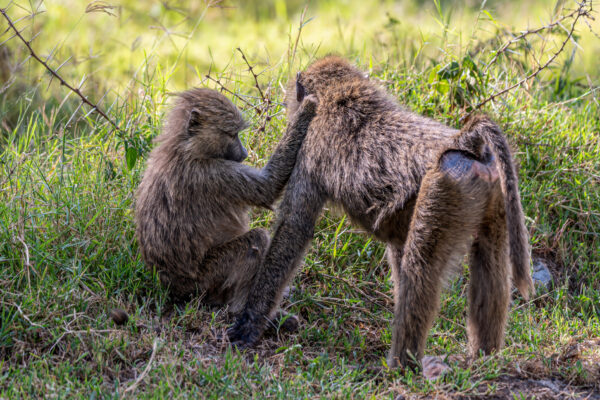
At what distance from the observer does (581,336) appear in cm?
396

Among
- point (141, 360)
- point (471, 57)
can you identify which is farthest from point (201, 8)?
point (141, 360)

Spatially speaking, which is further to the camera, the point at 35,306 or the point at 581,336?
the point at 581,336

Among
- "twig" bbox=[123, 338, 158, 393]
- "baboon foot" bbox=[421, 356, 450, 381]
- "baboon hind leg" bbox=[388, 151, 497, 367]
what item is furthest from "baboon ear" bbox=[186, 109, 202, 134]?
"baboon foot" bbox=[421, 356, 450, 381]

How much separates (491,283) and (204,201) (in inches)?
62.6

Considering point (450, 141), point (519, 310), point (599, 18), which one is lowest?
point (519, 310)

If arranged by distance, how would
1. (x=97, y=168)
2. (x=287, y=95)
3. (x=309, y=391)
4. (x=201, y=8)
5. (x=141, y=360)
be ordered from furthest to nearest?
1. (x=201, y=8)
2. (x=97, y=168)
3. (x=287, y=95)
4. (x=141, y=360)
5. (x=309, y=391)

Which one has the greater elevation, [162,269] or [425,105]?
[425,105]

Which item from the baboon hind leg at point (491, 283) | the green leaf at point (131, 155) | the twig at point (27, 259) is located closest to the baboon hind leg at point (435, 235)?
the baboon hind leg at point (491, 283)

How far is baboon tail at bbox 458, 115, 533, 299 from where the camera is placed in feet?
10.2

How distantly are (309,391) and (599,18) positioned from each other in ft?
20.4

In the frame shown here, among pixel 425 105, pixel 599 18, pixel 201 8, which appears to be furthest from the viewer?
pixel 201 8

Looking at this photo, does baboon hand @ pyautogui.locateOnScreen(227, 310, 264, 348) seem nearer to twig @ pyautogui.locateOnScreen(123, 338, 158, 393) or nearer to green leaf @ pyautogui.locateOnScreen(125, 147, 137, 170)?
twig @ pyautogui.locateOnScreen(123, 338, 158, 393)

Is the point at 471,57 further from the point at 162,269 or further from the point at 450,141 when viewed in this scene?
the point at 162,269

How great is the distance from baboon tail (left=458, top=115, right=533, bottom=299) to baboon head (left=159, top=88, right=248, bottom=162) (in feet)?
4.53
